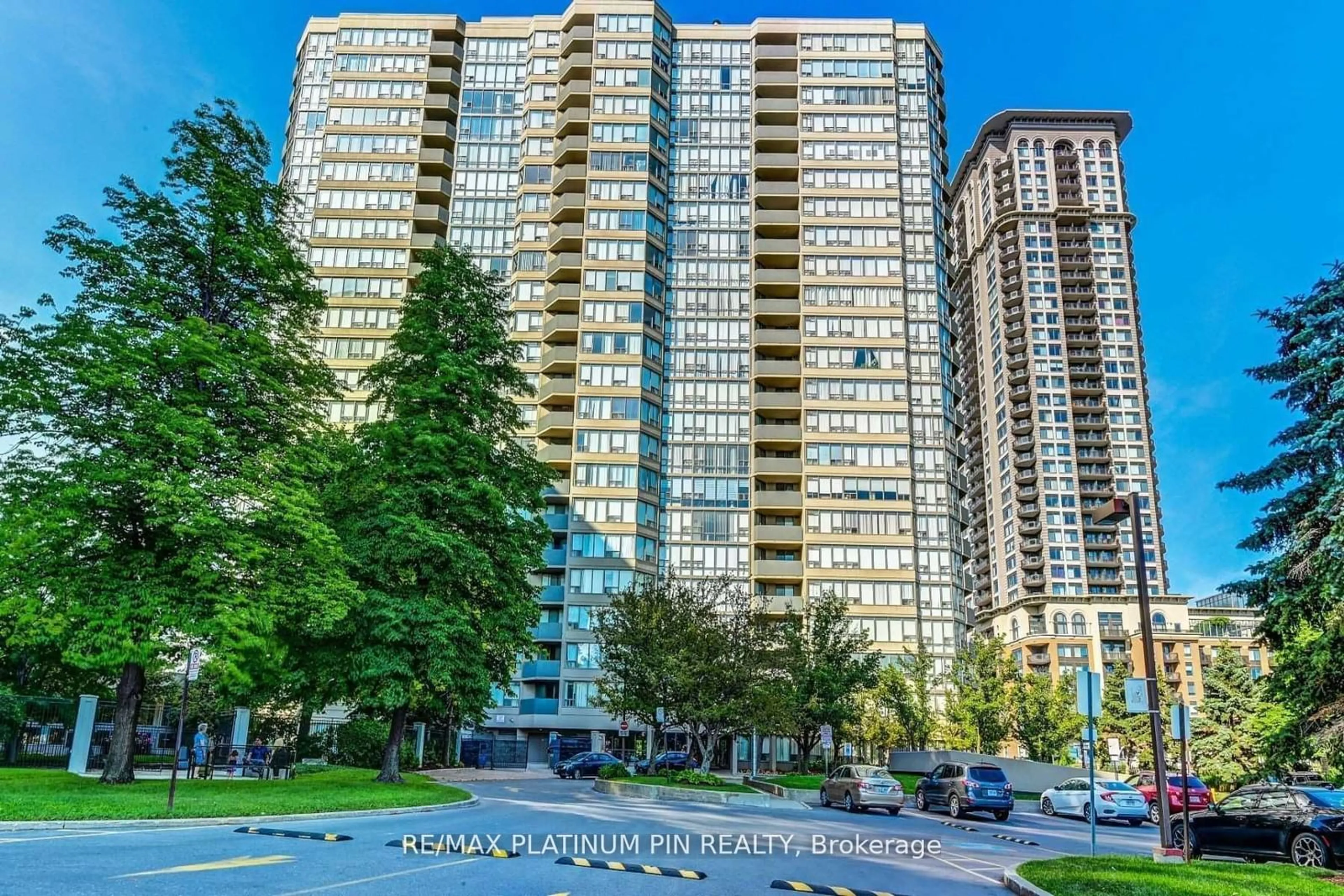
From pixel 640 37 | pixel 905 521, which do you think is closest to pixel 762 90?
pixel 640 37

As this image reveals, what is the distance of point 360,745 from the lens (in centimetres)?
3972

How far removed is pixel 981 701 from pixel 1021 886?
42.1m

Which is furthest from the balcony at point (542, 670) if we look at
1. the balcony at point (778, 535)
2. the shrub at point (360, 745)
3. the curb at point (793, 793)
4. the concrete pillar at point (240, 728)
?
the curb at point (793, 793)

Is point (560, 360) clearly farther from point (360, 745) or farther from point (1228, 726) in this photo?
point (1228, 726)

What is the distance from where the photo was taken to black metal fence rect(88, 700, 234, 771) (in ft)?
96.5

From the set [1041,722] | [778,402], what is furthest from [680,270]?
[1041,722]

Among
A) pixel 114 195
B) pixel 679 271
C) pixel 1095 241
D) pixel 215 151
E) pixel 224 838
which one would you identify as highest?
pixel 1095 241

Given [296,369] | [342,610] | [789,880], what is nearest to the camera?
[789,880]

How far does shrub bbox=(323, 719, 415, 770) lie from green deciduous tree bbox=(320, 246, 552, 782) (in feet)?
34.2

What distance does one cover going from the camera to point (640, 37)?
7938 cm

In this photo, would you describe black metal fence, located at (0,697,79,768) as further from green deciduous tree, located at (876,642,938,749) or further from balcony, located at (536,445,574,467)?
balcony, located at (536,445,574,467)

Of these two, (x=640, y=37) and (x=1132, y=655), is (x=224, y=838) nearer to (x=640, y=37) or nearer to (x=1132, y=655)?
(x=640, y=37)

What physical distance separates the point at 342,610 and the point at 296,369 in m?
7.91

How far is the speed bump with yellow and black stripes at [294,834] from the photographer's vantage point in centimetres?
1487
